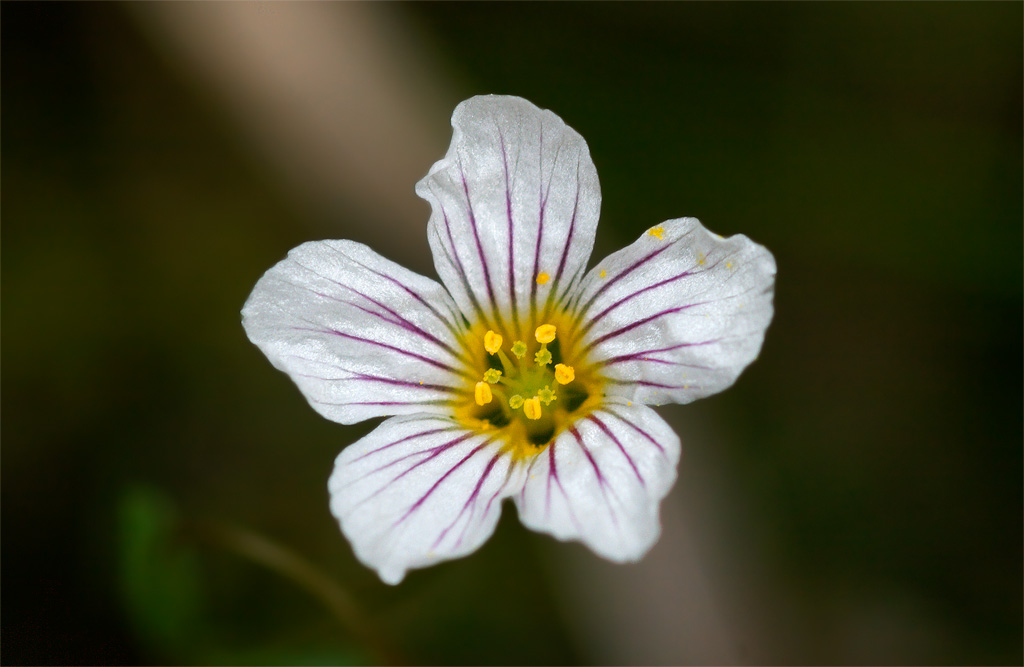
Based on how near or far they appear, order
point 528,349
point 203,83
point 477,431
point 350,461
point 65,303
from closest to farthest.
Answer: point 350,461, point 477,431, point 528,349, point 65,303, point 203,83

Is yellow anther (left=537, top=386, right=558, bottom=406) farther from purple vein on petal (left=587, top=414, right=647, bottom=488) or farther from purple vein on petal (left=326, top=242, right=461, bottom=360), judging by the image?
purple vein on petal (left=326, top=242, right=461, bottom=360)

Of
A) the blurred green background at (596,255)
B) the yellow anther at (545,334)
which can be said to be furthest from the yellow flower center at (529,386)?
the blurred green background at (596,255)

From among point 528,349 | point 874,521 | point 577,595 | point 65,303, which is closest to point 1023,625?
point 874,521

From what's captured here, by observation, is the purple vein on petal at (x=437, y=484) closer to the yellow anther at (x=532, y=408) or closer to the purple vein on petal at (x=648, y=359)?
the yellow anther at (x=532, y=408)

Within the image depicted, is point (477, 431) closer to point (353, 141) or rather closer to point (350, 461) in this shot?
point (350, 461)

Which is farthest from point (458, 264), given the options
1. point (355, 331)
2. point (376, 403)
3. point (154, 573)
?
point (154, 573)
